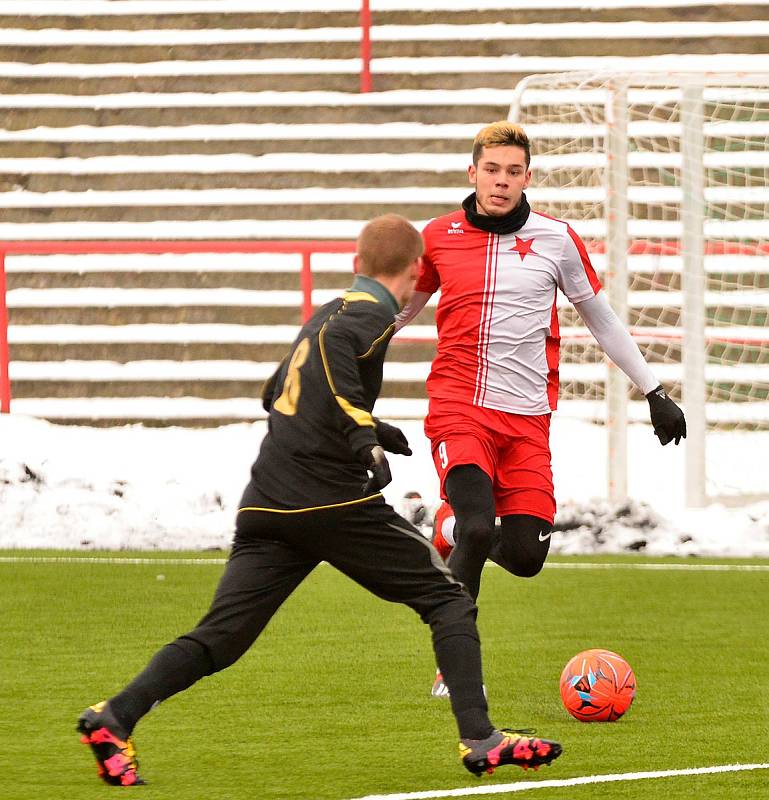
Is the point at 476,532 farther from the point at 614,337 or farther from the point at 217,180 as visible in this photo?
the point at 217,180

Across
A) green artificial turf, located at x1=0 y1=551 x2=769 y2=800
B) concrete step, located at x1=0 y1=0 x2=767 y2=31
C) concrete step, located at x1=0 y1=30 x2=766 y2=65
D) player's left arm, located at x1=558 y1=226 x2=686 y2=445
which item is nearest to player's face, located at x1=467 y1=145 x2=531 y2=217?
player's left arm, located at x1=558 y1=226 x2=686 y2=445

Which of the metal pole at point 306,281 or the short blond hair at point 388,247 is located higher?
the short blond hair at point 388,247

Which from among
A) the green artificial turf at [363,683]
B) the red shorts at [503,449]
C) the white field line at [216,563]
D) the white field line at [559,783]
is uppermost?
the red shorts at [503,449]

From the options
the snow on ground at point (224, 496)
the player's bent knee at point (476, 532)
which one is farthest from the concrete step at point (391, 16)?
the player's bent knee at point (476, 532)

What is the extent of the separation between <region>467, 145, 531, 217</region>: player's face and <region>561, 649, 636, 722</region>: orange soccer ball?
4.98 feet

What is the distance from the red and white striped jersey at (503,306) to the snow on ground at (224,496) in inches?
162

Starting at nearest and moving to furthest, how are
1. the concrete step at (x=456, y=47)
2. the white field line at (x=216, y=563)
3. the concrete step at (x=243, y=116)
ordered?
the white field line at (x=216, y=563) < the concrete step at (x=456, y=47) < the concrete step at (x=243, y=116)

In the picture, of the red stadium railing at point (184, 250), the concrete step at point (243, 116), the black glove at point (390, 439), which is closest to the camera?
the black glove at point (390, 439)

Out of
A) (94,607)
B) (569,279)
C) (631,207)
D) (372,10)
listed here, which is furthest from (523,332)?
(372,10)

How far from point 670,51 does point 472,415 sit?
992cm

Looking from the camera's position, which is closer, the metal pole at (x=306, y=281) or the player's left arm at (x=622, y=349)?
the player's left arm at (x=622, y=349)

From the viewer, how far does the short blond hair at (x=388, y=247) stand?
16.8ft

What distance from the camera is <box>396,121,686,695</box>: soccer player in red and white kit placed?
6344mm

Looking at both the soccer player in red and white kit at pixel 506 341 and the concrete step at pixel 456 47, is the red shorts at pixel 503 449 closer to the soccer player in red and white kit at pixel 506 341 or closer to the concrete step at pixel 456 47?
the soccer player in red and white kit at pixel 506 341
